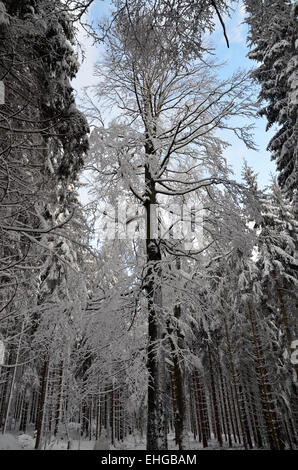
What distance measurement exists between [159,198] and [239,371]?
17.4 meters

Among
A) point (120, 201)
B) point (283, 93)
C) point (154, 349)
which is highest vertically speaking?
point (283, 93)

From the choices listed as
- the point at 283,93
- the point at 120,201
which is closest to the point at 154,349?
the point at 120,201

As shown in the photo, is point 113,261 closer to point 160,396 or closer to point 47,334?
point 47,334

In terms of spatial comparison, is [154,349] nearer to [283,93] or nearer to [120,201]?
[120,201]

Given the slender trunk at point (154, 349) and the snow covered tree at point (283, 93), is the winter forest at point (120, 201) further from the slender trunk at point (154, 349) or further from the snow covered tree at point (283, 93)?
the snow covered tree at point (283, 93)

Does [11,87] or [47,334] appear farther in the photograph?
[47,334]

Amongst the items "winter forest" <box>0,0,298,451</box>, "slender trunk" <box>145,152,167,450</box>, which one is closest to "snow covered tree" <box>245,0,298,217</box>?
"winter forest" <box>0,0,298,451</box>

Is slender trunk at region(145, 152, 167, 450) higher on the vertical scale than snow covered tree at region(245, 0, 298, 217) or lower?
lower

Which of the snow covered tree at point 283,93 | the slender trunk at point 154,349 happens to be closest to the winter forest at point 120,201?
the slender trunk at point 154,349

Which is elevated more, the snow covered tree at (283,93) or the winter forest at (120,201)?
the snow covered tree at (283,93)

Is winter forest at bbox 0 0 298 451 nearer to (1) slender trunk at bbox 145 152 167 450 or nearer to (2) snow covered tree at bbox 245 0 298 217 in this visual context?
(1) slender trunk at bbox 145 152 167 450

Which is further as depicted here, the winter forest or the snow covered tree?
the snow covered tree
